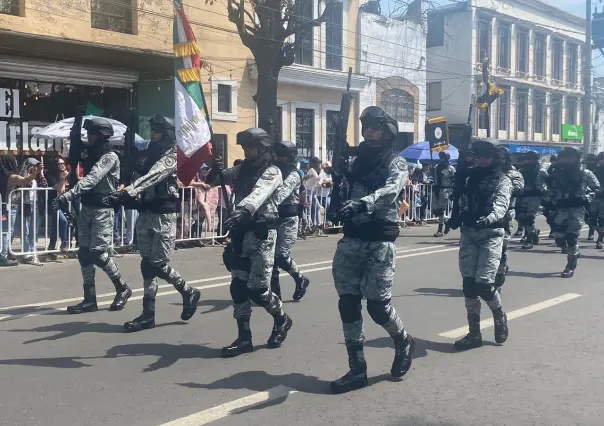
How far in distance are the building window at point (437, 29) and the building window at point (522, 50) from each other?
17.1 ft

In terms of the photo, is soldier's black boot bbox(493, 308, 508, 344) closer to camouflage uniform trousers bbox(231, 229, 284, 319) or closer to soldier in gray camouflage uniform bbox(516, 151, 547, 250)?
camouflage uniform trousers bbox(231, 229, 284, 319)

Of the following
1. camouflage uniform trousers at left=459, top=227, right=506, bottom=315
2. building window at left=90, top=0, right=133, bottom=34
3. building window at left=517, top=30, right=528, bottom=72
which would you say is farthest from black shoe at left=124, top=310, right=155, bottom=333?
building window at left=517, top=30, right=528, bottom=72

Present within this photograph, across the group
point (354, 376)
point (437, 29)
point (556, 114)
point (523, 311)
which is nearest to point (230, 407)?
point (354, 376)

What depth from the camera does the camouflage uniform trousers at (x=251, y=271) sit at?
5.48m

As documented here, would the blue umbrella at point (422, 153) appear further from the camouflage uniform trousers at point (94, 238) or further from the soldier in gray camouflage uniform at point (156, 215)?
the soldier in gray camouflage uniform at point (156, 215)

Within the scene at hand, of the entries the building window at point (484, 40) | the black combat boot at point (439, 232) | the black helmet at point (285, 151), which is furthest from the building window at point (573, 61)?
the black helmet at point (285, 151)

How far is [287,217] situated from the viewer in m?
7.46

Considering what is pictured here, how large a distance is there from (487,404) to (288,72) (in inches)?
689

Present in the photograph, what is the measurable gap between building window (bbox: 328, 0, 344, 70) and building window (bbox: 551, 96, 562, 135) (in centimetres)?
2303

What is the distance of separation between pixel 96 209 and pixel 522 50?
36.1 m

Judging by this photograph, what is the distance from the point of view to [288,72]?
69.1ft

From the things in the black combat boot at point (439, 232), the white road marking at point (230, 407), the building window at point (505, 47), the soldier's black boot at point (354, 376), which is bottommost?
the white road marking at point (230, 407)

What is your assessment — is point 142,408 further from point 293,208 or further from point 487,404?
point 293,208

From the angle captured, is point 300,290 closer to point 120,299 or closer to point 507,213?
point 120,299
